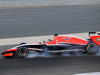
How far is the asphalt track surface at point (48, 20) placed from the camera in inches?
460

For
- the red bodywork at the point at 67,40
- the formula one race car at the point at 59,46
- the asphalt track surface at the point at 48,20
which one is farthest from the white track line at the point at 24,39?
the red bodywork at the point at 67,40

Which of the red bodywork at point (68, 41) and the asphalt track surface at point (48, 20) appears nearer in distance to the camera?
the red bodywork at point (68, 41)

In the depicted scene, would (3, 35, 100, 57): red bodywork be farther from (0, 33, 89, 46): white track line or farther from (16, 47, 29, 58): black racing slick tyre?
(0, 33, 89, 46): white track line

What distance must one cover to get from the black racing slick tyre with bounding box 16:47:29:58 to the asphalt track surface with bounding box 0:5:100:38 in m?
3.57

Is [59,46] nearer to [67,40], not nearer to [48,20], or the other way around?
[67,40]

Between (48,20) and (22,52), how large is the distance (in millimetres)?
4450

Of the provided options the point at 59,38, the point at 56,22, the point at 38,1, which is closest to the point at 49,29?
the point at 56,22

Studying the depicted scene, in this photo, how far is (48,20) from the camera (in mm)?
12047

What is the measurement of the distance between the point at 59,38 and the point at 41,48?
877 millimetres

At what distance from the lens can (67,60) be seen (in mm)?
7594

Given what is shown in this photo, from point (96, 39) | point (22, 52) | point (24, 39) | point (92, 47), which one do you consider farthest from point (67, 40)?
point (24, 39)

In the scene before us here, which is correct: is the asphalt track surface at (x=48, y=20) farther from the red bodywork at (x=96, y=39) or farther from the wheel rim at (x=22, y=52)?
the wheel rim at (x=22, y=52)

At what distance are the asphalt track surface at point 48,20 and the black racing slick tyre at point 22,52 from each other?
3.57 meters

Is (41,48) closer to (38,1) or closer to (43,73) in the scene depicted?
(43,73)
